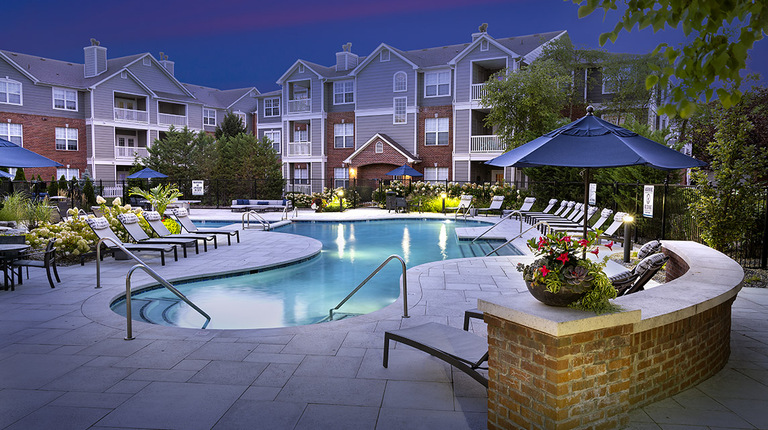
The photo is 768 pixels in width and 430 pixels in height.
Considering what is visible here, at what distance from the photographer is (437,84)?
101 feet

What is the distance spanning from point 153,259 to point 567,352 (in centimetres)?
978

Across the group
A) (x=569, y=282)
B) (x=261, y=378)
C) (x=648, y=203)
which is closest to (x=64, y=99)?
(x=648, y=203)

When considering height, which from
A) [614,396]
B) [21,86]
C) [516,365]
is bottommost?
[614,396]

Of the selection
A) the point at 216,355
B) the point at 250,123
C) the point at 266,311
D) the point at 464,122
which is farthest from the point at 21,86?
the point at 216,355

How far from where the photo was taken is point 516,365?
3.20 metres

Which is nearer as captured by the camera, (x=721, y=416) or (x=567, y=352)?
(x=567, y=352)

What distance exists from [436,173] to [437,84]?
17.7 ft

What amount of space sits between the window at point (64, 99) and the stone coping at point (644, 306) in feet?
124

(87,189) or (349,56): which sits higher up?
(349,56)

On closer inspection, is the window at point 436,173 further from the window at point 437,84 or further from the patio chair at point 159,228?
the patio chair at point 159,228

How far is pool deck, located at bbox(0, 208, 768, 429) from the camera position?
139 inches

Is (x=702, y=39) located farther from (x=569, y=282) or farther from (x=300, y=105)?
(x=300, y=105)

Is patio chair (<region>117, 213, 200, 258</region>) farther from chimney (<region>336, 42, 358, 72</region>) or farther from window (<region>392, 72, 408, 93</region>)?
chimney (<region>336, 42, 358, 72</region>)

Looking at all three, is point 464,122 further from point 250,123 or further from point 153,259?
point 250,123
